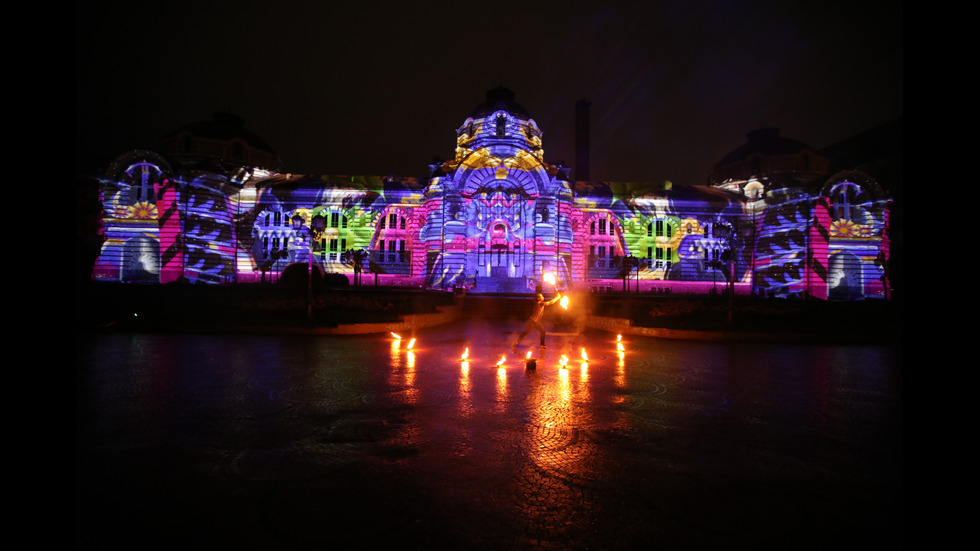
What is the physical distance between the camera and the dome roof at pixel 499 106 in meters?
45.6

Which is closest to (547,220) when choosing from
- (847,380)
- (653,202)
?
(653,202)

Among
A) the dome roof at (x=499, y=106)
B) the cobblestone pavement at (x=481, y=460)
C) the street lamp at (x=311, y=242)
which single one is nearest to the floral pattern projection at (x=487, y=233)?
the dome roof at (x=499, y=106)

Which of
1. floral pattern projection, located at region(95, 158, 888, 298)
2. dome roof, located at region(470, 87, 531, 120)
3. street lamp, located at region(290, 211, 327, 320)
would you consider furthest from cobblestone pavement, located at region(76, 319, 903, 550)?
dome roof, located at region(470, 87, 531, 120)

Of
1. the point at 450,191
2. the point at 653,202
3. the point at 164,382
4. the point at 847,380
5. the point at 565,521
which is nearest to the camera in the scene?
the point at 565,521

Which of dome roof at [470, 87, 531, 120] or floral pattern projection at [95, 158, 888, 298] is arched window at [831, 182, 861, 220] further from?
dome roof at [470, 87, 531, 120]

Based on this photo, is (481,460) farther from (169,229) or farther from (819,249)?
(819,249)

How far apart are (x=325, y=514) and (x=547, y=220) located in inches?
1500

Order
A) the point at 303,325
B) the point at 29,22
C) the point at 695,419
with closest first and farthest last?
the point at 29,22, the point at 695,419, the point at 303,325

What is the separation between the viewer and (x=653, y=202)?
4572cm

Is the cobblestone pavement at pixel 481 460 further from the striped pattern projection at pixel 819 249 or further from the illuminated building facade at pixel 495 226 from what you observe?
the striped pattern projection at pixel 819 249

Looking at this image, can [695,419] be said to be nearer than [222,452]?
No

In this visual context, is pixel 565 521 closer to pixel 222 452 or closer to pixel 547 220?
pixel 222 452

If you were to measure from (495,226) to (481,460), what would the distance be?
36.3m

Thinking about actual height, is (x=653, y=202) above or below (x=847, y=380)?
above
